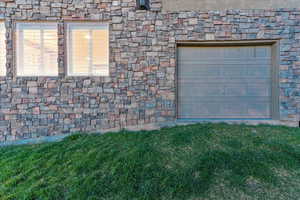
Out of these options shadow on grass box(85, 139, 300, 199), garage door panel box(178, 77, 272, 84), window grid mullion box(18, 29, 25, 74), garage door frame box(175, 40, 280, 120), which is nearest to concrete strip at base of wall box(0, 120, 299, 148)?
garage door frame box(175, 40, 280, 120)

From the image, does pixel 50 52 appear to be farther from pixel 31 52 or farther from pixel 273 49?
pixel 273 49

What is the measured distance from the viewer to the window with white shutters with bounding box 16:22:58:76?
4.65 metres

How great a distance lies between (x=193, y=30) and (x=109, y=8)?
248 cm

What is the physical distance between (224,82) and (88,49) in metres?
4.18

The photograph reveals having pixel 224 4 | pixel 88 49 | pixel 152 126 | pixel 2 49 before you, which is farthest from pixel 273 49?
pixel 2 49

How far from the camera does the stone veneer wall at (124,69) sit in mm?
4566

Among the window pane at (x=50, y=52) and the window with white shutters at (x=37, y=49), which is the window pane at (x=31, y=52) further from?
the window pane at (x=50, y=52)

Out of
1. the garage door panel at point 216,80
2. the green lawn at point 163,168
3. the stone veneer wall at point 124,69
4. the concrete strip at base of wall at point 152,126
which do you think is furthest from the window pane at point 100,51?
the garage door panel at point 216,80

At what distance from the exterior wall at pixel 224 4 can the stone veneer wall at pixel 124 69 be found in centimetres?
16

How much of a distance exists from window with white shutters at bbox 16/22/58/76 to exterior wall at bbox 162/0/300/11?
134 inches

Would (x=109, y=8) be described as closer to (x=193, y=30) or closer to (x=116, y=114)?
(x=193, y=30)

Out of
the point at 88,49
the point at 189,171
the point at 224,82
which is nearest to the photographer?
the point at 189,171

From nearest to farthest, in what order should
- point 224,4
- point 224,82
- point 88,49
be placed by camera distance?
1. point 224,4
2. point 88,49
3. point 224,82

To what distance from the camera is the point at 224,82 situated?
195 inches
